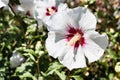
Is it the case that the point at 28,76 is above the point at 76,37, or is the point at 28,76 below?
below

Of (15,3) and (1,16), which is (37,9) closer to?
(15,3)

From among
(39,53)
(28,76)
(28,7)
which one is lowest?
(28,76)

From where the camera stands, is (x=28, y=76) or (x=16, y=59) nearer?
(x=28, y=76)

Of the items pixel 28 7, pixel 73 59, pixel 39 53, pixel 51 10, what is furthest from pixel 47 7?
pixel 73 59

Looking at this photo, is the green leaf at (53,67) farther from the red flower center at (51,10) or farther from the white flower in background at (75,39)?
the red flower center at (51,10)

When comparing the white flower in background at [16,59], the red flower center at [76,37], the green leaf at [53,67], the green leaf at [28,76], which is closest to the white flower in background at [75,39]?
the red flower center at [76,37]

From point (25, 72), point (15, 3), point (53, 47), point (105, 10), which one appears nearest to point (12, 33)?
point (15, 3)

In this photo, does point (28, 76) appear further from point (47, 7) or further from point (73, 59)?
point (47, 7)

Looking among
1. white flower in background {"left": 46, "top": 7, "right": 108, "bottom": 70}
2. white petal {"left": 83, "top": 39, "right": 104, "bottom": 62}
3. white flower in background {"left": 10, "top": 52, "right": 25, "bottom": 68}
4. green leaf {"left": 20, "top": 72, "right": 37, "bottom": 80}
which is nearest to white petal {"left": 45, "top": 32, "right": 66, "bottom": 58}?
white flower in background {"left": 46, "top": 7, "right": 108, "bottom": 70}

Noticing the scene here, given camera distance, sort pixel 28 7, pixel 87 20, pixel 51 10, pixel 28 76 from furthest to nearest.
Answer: pixel 28 7
pixel 51 10
pixel 28 76
pixel 87 20
